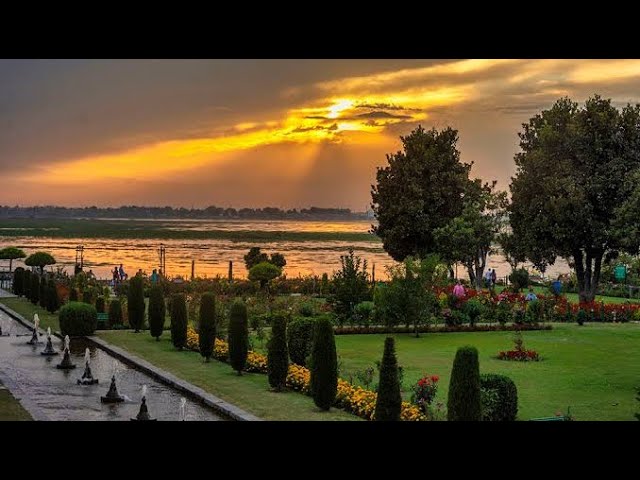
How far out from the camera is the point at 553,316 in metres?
30.5

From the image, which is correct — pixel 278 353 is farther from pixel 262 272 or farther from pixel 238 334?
pixel 262 272

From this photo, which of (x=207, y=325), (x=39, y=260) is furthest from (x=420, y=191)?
(x=207, y=325)

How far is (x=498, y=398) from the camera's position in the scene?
13.4 metres

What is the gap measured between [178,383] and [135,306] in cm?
923

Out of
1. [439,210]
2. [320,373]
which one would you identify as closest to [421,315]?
[320,373]

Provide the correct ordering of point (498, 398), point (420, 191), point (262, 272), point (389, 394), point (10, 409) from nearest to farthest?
point (389, 394)
point (498, 398)
point (10, 409)
point (262, 272)
point (420, 191)

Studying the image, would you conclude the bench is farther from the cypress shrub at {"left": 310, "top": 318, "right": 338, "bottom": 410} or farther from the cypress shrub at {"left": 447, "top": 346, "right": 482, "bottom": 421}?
the cypress shrub at {"left": 447, "top": 346, "right": 482, "bottom": 421}

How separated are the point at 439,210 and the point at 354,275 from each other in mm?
22222

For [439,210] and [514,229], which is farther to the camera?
[439,210]

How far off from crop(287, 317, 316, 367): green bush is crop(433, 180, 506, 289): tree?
2644 centimetres

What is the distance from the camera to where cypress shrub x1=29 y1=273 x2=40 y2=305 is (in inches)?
1305

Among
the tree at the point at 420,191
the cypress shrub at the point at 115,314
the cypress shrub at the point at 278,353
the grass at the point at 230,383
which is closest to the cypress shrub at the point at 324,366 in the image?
the grass at the point at 230,383

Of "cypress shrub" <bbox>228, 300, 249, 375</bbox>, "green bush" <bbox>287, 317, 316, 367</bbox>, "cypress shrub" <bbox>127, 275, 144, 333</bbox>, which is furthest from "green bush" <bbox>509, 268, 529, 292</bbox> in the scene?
"cypress shrub" <bbox>228, 300, 249, 375</bbox>
